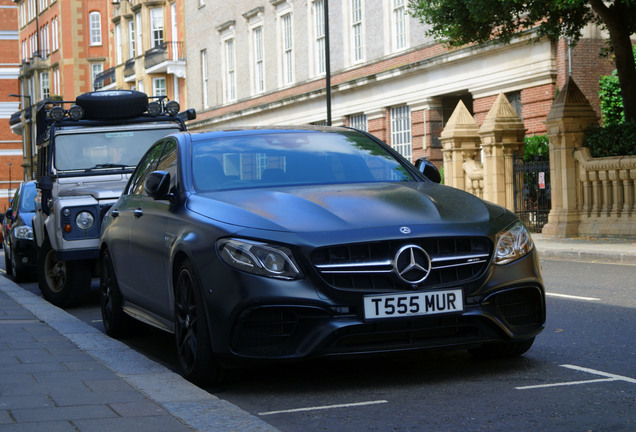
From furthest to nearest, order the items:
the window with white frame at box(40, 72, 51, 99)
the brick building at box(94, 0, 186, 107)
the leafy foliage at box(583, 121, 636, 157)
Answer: the window with white frame at box(40, 72, 51, 99), the brick building at box(94, 0, 186, 107), the leafy foliage at box(583, 121, 636, 157)

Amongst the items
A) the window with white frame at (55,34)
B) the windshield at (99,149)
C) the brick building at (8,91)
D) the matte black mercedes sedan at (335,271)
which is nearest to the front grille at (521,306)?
the matte black mercedes sedan at (335,271)

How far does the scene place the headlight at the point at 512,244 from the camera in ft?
19.9

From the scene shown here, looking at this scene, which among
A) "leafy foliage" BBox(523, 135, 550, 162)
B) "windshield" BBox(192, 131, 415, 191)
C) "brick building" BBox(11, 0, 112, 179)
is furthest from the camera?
"brick building" BBox(11, 0, 112, 179)

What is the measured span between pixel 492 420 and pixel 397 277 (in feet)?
3.30

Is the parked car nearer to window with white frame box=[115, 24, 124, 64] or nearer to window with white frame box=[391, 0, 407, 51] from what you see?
window with white frame box=[391, 0, 407, 51]

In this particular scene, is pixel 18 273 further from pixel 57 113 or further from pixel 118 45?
pixel 118 45

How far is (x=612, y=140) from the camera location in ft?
68.2

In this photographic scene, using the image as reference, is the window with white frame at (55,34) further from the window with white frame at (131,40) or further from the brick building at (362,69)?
the brick building at (362,69)

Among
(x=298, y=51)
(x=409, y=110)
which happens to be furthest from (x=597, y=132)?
(x=298, y=51)

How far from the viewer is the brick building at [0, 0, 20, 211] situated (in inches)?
3723

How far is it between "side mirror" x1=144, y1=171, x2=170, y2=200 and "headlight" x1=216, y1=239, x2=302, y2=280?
1385 mm

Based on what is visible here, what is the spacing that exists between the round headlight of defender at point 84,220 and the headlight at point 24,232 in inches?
203

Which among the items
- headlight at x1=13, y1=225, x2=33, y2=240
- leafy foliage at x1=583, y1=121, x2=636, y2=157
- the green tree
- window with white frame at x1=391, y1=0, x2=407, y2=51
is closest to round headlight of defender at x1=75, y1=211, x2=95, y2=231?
headlight at x1=13, y1=225, x2=33, y2=240

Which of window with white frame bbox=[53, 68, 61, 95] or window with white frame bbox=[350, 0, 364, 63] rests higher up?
window with white frame bbox=[53, 68, 61, 95]
